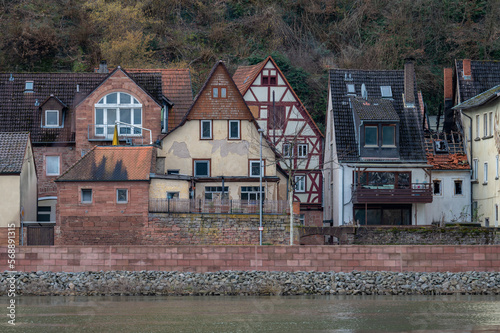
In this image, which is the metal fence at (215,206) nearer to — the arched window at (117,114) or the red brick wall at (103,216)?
the red brick wall at (103,216)

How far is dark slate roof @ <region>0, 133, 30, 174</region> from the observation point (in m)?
47.7

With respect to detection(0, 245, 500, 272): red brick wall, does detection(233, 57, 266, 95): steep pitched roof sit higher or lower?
higher

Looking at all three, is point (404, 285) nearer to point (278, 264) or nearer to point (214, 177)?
point (278, 264)

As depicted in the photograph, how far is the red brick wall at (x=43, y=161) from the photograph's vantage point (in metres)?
54.0

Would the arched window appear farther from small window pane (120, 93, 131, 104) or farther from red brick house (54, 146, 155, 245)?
red brick house (54, 146, 155, 245)

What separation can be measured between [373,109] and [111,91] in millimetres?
14542

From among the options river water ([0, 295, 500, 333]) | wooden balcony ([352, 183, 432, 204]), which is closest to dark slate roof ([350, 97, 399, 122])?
wooden balcony ([352, 183, 432, 204])

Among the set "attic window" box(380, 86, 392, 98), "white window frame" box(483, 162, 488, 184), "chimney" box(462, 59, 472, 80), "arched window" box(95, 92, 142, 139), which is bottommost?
"white window frame" box(483, 162, 488, 184)

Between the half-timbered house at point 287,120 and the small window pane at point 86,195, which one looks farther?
the half-timbered house at point 287,120

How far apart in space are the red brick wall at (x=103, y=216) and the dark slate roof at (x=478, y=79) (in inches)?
834

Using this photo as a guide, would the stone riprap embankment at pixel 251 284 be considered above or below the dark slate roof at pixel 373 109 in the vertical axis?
below

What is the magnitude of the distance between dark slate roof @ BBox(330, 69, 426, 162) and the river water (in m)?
16.3

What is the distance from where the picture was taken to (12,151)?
4866cm

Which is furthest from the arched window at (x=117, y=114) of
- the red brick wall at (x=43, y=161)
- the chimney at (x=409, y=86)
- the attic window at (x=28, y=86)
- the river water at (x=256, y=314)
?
the river water at (x=256, y=314)
